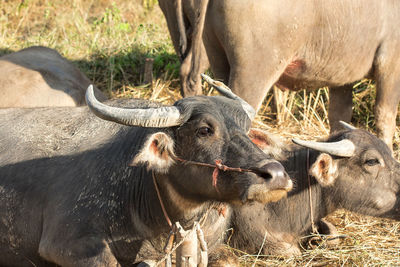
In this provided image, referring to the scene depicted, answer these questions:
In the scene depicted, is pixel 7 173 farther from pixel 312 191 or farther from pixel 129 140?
pixel 312 191

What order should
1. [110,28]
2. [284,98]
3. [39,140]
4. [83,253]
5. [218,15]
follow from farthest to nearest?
[110,28] < [284,98] < [218,15] < [39,140] < [83,253]

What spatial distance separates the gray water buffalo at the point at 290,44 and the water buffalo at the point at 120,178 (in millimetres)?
Answer: 1422

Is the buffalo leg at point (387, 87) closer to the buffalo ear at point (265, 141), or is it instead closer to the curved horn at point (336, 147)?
the curved horn at point (336, 147)

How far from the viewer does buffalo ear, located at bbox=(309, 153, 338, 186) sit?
3941mm

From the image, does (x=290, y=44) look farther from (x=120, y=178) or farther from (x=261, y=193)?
(x=261, y=193)

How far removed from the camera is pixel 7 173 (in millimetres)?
3619

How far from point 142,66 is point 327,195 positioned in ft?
13.8

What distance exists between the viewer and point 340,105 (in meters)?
6.28

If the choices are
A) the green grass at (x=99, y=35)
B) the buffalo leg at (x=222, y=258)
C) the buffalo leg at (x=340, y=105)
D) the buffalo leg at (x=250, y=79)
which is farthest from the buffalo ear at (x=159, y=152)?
the green grass at (x=99, y=35)

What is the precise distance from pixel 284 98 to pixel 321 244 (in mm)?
3175

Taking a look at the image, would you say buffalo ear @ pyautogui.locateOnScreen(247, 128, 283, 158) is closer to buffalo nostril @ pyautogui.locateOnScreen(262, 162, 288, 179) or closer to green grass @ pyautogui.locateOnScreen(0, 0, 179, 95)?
buffalo nostril @ pyautogui.locateOnScreen(262, 162, 288, 179)

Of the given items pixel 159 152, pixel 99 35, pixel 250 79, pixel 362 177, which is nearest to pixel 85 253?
pixel 159 152

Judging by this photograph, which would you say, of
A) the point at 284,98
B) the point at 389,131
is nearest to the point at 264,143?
the point at 389,131

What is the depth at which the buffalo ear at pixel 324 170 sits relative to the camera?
12.9 ft
